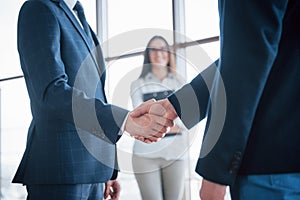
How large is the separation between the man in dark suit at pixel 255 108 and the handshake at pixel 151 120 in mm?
488

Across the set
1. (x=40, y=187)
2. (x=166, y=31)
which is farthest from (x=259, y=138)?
(x=166, y=31)

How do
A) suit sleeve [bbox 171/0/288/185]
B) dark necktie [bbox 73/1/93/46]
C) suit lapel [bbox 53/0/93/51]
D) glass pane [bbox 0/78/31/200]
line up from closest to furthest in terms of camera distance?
suit sleeve [bbox 171/0/288/185]
suit lapel [bbox 53/0/93/51]
dark necktie [bbox 73/1/93/46]
glass pane [bbox 0/78/31/200]

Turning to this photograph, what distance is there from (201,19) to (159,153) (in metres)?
1.09

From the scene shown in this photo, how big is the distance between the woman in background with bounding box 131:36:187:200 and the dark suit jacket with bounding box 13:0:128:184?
1.38 m

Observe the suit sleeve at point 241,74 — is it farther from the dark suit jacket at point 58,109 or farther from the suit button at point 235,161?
the dark suit jacket at point 58,109

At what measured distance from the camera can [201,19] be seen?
2.85 meters

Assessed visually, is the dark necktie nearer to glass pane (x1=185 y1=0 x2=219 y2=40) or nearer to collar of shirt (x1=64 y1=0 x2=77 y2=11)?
collar of shirt (x1=64 y1=0 x2=77 y2=11)

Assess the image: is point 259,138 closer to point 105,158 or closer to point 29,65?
point 105,158

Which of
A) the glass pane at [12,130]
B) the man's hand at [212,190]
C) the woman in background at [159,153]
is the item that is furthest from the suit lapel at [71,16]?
the glass pane at [12,130]

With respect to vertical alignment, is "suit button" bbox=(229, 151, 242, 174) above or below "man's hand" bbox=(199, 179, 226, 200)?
above

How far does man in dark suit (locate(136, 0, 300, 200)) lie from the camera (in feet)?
2.37

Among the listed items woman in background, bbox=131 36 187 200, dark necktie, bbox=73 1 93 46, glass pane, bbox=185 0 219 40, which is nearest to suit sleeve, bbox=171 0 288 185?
dark necktie, bbox=73 1 93 46

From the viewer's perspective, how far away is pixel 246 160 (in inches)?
29.9

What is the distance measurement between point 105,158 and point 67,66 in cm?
32
